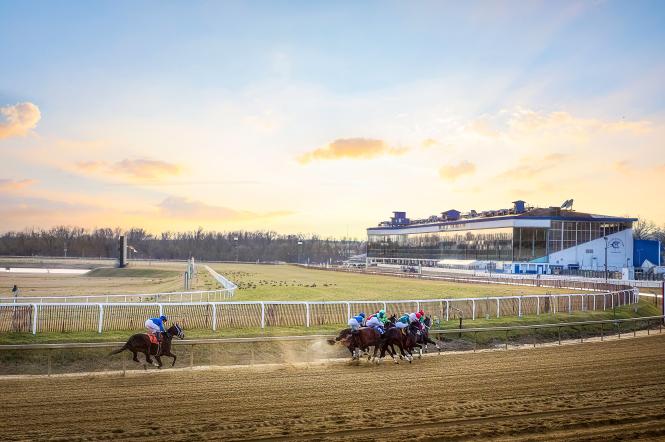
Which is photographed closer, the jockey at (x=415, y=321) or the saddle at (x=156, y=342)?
the saddle at (x=156, y=342)

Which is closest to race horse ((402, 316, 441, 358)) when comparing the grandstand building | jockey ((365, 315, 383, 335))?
jockey ((365, 315, 383, 335))

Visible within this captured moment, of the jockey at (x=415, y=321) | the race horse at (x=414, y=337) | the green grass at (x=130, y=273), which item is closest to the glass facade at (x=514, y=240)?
the green grass at (x=130, y=273)

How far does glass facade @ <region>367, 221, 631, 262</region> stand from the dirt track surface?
58.3 meters

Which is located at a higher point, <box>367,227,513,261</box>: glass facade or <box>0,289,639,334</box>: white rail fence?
<box>367,227,513,261</box>: glass facade

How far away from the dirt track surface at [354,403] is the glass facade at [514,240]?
58.3 meters

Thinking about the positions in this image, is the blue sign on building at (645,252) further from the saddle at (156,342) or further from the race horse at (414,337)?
the saddle at (156,342)

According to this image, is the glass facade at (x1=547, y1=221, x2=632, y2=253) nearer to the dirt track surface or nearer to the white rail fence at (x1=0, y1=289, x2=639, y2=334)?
the white rail fence at (x1=0, y1=289, x2=639, y2=334)

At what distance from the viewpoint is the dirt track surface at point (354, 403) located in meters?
9.48

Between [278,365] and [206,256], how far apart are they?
164770 millimetres

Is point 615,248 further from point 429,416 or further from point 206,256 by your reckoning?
point 206,256

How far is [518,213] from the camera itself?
7769 cm

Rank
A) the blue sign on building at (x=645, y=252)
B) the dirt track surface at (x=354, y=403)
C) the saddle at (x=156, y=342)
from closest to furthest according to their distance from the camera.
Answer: the dirt track surface at (x=354, y=403) < the saddle at (x=156, y=342) < the blue sign on building at (x=645, y=252)

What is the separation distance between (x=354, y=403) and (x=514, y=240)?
6610 cm

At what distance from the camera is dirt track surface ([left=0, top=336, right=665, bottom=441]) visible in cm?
948
